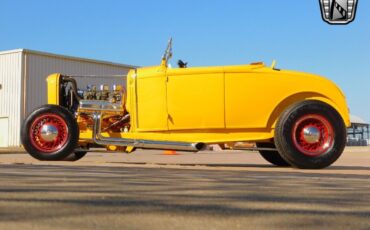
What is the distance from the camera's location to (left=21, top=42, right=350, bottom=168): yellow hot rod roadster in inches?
292

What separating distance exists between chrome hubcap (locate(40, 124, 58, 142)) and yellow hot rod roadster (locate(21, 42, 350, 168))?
16mm

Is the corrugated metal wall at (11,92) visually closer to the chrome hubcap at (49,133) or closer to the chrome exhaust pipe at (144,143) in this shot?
the chrome hubcap at (49,133)

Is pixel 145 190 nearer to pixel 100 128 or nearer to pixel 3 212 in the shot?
pixel 3 212

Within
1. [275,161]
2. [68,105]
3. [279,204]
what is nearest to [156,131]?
[68,105]

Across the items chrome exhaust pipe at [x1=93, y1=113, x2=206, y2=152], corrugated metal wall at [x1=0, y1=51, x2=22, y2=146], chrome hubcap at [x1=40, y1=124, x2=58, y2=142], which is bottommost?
chrome exhaust pipe at [x1=93, y1=113, x2=206, y2=152]

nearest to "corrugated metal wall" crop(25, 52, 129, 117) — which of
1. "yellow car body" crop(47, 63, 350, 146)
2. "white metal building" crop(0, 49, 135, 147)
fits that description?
"white metal building" crop(0, 49, 135, 147)

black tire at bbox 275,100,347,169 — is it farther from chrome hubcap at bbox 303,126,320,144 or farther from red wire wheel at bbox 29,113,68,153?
red wire wheel at bbox 29,113,68,153

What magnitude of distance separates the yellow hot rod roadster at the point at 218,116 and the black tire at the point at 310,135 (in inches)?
0.6

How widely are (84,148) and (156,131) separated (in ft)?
4.83

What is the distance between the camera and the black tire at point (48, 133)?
7.89 metres

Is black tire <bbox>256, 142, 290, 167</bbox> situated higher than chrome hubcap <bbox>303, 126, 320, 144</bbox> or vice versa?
chrome hubcap <bbox>303, 126, 320, 144</bbox>

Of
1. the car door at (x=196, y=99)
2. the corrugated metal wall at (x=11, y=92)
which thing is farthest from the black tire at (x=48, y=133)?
the corrugated metal wall at (x=11, y=92)

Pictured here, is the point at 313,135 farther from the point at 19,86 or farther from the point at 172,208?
the point at 19,86

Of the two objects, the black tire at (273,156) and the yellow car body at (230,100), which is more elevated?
the yellow car body at (230,100)
